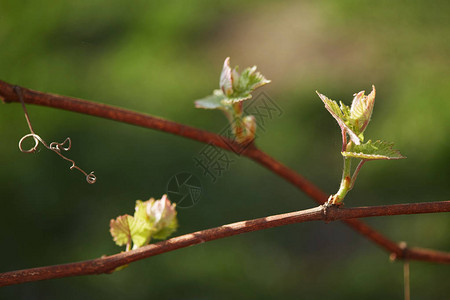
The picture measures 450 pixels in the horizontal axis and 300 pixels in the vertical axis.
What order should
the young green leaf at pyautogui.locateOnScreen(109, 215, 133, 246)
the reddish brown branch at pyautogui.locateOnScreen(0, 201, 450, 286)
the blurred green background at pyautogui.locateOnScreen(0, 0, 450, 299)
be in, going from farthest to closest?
the blurred green background at pyautogui.locateOnScreen(0, 0, 450, 299) < the young green leaf at pyautogui.locateOnScreen(109, 215, 133, 246) < the reddish brown branch at pyautogui.locateOnScreen(0, 201, 450, 286)

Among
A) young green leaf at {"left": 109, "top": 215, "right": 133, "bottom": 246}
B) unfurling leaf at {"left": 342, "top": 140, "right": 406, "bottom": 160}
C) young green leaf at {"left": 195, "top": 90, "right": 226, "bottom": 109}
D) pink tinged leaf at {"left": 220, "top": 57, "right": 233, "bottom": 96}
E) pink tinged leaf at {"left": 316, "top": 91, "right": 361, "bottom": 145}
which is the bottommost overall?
young green leaf at {"left": 109, "top": 215, "right": 133, "bottom": 246}

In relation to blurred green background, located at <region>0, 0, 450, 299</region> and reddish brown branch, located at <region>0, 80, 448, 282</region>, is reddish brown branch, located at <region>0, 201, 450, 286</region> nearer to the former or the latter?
reddish brown branch, located at <region>0, 80, 448, 282</region>

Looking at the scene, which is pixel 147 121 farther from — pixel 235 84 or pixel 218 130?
pixel 218 130

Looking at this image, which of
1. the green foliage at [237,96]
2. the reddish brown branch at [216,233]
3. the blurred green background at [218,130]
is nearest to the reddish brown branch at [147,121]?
the green foliage at [237,96]

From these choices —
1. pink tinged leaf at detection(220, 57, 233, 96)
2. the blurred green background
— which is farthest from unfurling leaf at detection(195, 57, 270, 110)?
the blurred green background

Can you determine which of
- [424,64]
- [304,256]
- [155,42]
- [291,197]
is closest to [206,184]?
[291,197]

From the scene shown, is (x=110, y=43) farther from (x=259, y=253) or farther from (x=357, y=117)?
(x=357, y=117)
